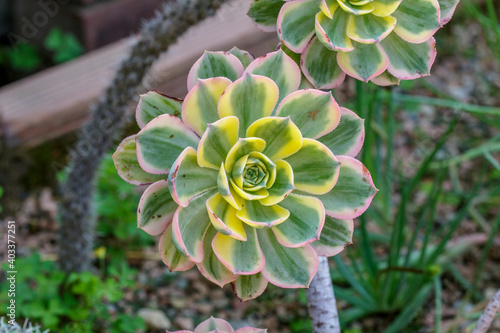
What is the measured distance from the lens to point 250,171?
0.60m

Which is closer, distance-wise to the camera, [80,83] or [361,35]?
[361,35]

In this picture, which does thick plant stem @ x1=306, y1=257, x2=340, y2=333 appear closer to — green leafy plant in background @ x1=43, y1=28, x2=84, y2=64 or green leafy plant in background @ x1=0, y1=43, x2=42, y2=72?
green leafy plant in background @ x1=43, y1=28, x2=84, y2=64

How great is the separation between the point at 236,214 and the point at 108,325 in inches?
31.0

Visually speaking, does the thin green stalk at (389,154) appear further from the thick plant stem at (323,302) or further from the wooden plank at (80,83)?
the thick plant stem at (323,302)

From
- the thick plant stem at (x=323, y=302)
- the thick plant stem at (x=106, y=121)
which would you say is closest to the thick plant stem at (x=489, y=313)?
the thick plant stem at (x=323, y=302)

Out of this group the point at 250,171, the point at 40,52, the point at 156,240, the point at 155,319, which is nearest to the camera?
the point at 250,171

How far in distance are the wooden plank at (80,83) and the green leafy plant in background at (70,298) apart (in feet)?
1.63

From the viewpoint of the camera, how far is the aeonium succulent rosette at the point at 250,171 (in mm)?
575

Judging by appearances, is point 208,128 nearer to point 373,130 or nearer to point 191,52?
point 373,130

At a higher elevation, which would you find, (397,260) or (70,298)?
(70,298)

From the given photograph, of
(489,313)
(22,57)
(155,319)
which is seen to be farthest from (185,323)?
(22,57)

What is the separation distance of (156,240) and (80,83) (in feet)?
1.82

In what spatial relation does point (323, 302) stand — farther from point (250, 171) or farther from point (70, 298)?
point (70, 298)

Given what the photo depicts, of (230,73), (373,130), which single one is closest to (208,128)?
(230,73)
